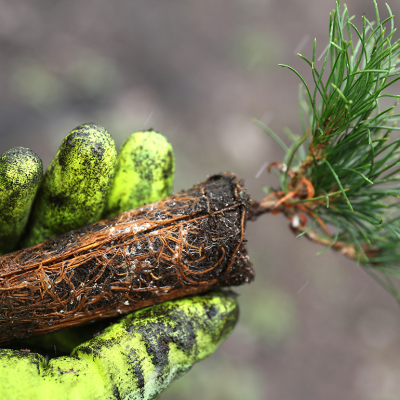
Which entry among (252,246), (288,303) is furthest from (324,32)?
(288,303)

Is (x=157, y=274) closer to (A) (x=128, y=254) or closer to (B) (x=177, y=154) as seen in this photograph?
(A) (x=128, y=254)

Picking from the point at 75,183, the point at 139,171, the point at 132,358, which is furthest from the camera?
the point at 139,171

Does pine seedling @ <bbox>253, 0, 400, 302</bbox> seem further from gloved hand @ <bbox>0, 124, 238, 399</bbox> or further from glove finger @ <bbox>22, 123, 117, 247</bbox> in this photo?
glove finger @ <bbox>22, 123, 117, 247</bbox>

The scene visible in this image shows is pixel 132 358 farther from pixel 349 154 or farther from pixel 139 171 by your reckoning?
pixel 349 154

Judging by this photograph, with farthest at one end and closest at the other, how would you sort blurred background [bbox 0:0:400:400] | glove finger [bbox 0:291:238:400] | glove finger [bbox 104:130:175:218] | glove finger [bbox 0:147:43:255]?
blurred background [bbox 0:0:400:400] → glove finger [bbox 104:130:175:218] → glove finger [bbox 0:147:43:255] → glove finger [bbox 0:291:238:400]

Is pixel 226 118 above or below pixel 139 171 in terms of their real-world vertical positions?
above

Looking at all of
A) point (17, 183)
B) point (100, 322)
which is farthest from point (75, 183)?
point (100, 322)

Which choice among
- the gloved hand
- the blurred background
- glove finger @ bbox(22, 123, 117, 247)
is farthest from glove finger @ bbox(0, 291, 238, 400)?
the blurred background
